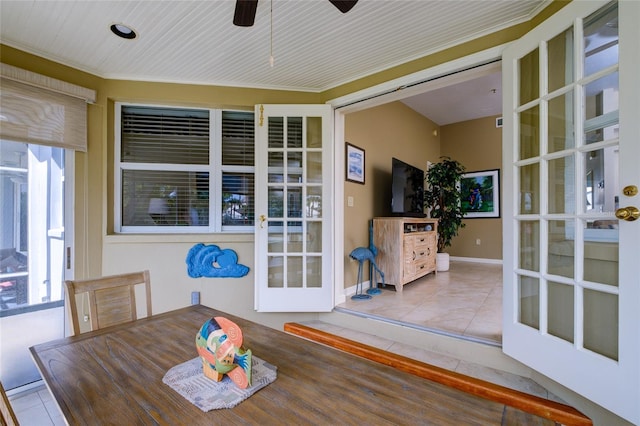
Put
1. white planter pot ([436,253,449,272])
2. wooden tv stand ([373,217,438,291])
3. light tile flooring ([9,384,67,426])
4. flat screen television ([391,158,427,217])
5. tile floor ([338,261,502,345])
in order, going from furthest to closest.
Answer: white planter pot ([436,253,449,272]), flat screen television ([391,158,427,217]), wooden tv stand ([373,217,438,291]), tile floor ([338,261,502,345]), light tile flooring ([9,384,67,426])

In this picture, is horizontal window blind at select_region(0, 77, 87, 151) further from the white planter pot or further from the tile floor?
the white planter pot

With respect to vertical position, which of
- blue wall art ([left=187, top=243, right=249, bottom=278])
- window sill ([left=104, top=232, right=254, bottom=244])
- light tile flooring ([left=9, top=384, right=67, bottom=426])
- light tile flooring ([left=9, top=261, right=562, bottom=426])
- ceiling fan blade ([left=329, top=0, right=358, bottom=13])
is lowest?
light tile flooring ([left=9, top=384, right=67, bottom=426])

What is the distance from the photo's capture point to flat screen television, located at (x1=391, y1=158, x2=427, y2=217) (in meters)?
4.21

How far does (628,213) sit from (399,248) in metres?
2.48

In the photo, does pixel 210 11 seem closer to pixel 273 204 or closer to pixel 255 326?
pixel 273 204

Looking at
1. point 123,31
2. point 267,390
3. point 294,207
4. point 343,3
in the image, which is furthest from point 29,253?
point 343,3

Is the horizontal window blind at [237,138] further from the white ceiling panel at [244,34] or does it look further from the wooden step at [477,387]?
the wooden step at [477,387]

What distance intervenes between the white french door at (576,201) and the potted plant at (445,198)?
2.94 meters

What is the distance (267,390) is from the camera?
80cm

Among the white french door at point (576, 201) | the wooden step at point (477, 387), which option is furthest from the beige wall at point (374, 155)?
the wooden step at point (477, 387)

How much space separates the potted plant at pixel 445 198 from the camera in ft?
16.0

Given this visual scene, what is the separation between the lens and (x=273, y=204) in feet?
9.68

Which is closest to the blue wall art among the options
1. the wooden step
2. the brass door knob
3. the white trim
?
the white trim

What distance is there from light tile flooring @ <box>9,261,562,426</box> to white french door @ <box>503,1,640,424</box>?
1.10 feet
